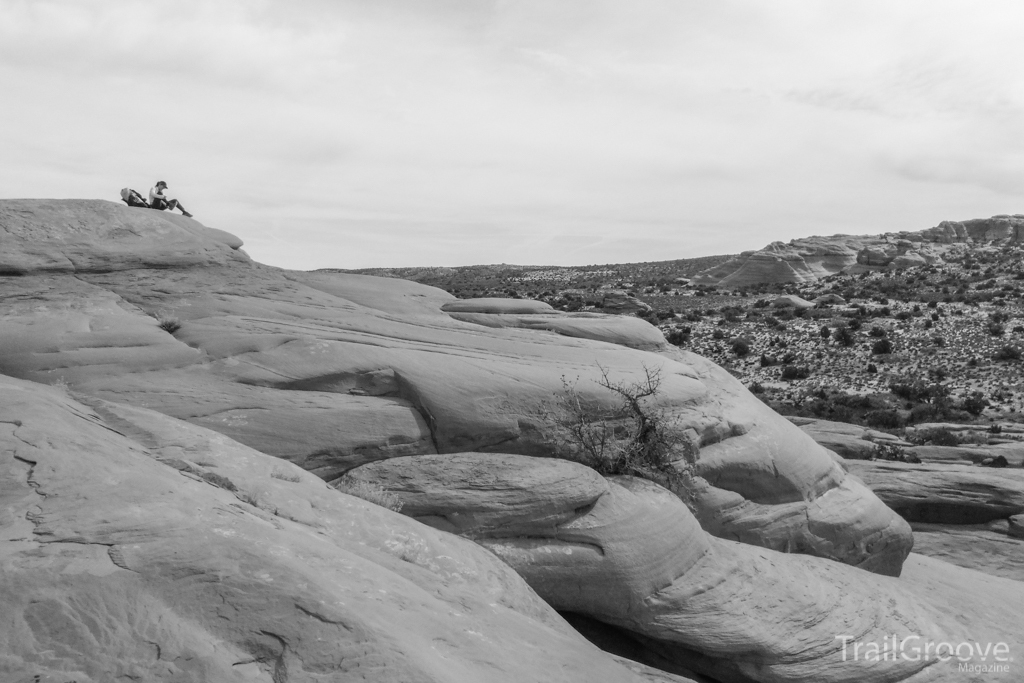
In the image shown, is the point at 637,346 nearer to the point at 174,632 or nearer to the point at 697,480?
the point at 697,480

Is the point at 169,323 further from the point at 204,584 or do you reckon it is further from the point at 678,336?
the point at 678,336

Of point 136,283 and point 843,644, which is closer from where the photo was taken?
point 843,644

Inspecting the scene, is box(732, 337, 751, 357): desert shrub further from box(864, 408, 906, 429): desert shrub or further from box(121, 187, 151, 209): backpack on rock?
box(121, 187, 151, 209): backpack on rock

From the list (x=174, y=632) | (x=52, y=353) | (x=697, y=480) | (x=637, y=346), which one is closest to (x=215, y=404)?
(x=52, y=353)

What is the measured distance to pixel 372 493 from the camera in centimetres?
903

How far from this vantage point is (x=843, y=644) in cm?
1046

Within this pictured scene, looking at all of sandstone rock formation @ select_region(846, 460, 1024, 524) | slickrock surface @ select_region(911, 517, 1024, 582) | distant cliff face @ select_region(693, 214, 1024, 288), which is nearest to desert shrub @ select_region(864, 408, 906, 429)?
sandstone rock formation @ select_region(846, 460, 1024, 524)

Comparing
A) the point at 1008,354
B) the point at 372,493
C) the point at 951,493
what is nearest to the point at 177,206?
the point at 372,493

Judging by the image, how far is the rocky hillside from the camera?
504 cm

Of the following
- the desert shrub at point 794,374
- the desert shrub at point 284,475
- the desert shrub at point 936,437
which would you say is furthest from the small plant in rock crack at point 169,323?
the desert shrub at point 794,374

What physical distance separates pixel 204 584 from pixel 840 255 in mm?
91291

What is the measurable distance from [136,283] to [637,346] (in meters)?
9.73

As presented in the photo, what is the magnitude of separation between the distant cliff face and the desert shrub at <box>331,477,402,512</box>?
73282 mm

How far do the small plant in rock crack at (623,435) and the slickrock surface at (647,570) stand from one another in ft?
1.47
